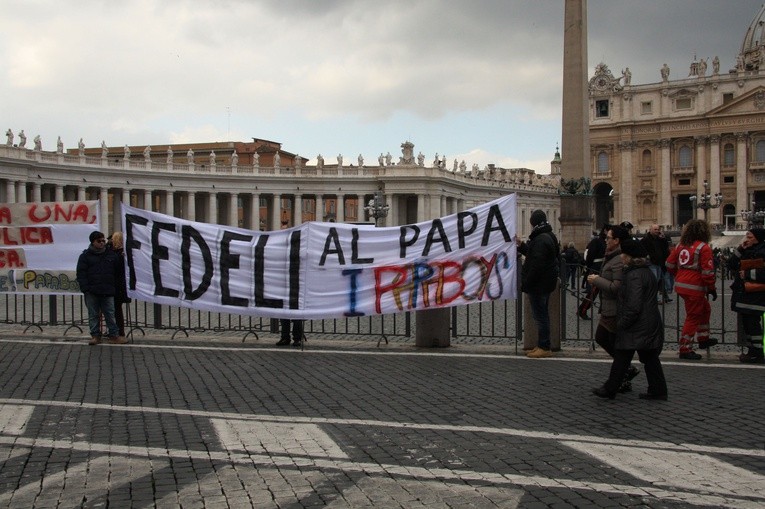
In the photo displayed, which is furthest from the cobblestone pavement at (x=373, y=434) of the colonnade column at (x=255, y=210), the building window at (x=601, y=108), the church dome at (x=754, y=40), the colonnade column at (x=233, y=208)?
the church dome at (x=754, y=40)

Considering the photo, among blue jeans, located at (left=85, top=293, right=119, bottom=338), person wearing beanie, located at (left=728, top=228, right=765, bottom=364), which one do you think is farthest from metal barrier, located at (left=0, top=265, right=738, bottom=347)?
person wearing beanie, located at (left=728, top=228, right=765, bottom=364)

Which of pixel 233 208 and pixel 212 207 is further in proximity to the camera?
pixel 233 208

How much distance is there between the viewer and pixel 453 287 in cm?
1116

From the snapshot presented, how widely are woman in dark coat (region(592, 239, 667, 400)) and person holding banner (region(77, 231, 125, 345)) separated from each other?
7794mm

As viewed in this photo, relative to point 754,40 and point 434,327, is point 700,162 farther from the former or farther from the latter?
point 434,327

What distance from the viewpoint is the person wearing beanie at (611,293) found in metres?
8.09

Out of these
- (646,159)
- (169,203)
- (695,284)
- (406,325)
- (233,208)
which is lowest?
(406,325)

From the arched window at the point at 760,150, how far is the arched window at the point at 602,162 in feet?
49.7

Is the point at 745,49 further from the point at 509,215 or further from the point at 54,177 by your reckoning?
the point at 509,215

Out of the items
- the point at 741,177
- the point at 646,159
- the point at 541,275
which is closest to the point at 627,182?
the point at 646,159

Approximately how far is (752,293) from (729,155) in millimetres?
80974

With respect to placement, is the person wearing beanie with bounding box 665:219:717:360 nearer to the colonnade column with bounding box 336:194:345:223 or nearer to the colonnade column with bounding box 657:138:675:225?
the colonnade column with bounding box 336:194:345:223

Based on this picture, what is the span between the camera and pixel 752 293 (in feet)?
33.2

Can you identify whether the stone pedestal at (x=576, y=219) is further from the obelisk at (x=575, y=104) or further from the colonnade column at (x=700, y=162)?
the colonnade column at (x=700, y=162)
